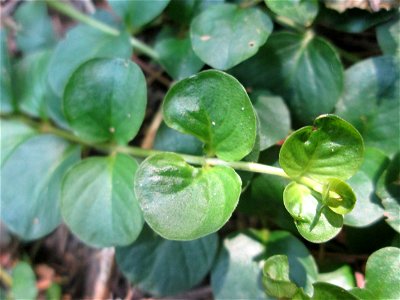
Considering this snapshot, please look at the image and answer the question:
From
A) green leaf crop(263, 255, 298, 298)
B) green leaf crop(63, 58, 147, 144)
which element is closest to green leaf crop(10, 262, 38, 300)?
green leaf crop(63, 58, 147, 144)

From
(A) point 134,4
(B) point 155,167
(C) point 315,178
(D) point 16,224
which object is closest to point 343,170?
(C) point 315,178

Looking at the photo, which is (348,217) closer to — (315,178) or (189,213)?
(315,178)

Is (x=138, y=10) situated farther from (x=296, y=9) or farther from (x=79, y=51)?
(x=296, y=9)

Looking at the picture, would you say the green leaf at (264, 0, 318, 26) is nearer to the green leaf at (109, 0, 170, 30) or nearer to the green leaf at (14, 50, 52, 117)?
the green leaf at (109, 0, 170, 30)

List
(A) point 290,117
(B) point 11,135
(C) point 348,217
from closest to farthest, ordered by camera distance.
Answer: (C) point 348,217
(A) point 290,117
(B) point 11,135

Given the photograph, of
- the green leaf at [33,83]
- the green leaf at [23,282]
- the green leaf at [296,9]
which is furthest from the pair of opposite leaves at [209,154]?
the green leaf at [23,282]
